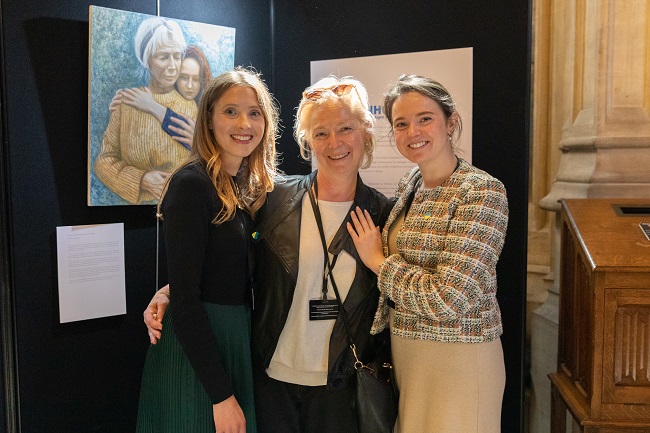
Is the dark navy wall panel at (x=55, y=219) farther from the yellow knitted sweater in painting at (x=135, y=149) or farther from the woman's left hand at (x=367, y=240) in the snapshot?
the woman's left hand at (x=367, y=240)

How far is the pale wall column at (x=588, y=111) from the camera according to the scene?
9.25 ft

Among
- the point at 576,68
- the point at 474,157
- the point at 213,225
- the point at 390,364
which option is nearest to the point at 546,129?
the point at 576,68

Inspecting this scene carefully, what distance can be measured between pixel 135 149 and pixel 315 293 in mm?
1165

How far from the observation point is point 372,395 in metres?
2.02

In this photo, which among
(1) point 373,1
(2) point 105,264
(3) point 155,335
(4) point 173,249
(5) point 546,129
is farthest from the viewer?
(5) point 546,129

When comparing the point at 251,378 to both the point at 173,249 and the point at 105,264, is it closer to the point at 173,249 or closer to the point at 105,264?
the point at 173,249

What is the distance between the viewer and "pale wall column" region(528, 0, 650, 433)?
2.82 meters

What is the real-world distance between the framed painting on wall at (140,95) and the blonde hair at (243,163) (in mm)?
704

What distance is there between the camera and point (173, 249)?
73.6 inches

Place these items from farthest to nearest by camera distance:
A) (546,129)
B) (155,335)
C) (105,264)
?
(546,129), (105,264), (155,335)

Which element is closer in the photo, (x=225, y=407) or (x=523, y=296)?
(x=225, y=407)

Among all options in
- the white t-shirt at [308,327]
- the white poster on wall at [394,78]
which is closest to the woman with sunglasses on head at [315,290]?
the white t-shirt at [308,327]

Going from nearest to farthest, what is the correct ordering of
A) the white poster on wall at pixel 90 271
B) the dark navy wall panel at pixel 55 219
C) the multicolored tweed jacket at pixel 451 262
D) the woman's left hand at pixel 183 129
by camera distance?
the multicolored tweed jacket at pixel 451 262
the dark navy wall panel at pixel 55 219
the white poster on wall at pixel 90 271
the woman's left hand at pixel 183 129

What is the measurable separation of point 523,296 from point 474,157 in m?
0.63
